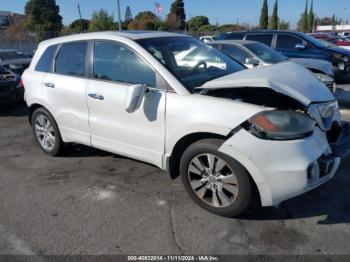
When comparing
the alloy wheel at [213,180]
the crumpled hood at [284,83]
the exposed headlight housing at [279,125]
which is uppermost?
the crumpled hood at [284,83]

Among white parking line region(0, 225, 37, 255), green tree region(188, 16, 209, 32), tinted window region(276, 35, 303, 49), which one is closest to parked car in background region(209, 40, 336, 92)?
tinted window region(276, 35, 303, 49)

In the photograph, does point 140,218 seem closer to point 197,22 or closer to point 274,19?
point 274,19

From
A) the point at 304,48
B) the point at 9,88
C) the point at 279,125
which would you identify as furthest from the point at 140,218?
the point at 304,48

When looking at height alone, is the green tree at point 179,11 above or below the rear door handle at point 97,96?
above

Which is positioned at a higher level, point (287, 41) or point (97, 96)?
point (287, 41)

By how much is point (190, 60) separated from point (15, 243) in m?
2.58

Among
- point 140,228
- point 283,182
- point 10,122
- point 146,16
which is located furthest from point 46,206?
point 146,16

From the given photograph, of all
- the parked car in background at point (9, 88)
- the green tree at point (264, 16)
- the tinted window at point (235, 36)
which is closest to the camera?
the parked car in background at point (9, 88)

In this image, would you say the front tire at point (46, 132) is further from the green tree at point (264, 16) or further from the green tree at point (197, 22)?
the green tree at point (197, 22)

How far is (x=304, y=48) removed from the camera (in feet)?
35.4

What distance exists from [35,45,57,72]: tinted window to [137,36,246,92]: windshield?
1560 mm

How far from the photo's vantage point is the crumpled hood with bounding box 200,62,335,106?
127 inches

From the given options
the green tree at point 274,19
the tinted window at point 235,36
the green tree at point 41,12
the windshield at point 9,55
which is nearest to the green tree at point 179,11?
the green tree at point 41,12

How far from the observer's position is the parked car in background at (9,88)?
8.50 m
